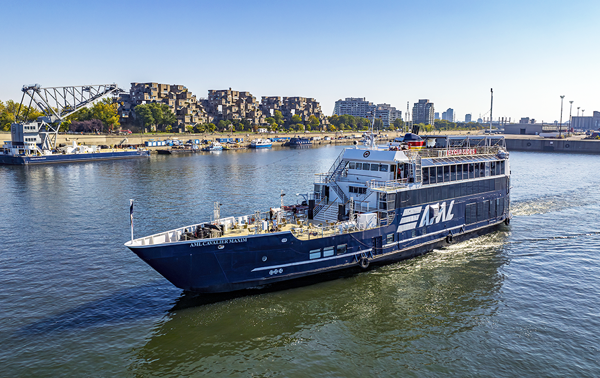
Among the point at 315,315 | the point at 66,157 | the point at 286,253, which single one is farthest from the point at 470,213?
the point at 66,157

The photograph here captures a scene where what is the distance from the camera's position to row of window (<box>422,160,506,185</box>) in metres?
30.8

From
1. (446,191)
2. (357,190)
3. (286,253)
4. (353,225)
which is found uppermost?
(357,190)

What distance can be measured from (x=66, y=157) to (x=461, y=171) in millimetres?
98179

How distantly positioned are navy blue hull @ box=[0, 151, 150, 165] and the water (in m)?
65.9

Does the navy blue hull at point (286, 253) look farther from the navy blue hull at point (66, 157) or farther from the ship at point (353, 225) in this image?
the navy blue hull at point (66, 157)

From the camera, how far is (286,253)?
2397 cm

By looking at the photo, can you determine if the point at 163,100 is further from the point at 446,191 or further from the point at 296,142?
the point at 446,191

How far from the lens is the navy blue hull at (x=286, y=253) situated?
22.1 meters

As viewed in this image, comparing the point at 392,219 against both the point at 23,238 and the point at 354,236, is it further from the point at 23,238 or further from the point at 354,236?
the point at 23,238

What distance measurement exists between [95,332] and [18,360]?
3232mm

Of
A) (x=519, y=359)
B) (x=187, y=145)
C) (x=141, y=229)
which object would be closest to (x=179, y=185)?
(x=141, y=229)

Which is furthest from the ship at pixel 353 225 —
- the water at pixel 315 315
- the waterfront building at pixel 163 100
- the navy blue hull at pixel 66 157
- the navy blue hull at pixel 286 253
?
the waterfront building at pixel 163 100

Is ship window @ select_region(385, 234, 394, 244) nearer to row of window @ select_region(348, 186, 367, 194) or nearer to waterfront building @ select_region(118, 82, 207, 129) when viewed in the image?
row of window @ select_region(348, 186, 367, 194)

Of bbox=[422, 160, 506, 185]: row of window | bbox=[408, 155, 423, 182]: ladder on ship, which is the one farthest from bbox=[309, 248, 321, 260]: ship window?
bbox=[422, 160, 506, 185]: row of window
